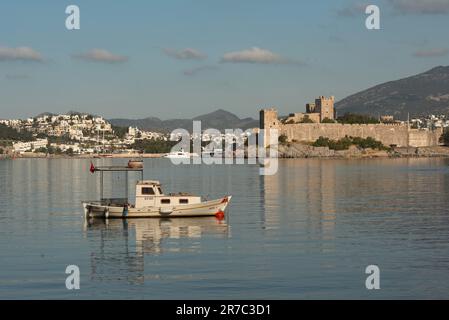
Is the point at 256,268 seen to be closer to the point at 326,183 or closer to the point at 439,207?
the point at 439,207

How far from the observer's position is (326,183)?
1981 inches

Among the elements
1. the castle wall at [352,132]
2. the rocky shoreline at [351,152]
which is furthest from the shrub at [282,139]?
the rocky shoreline at [351,152]

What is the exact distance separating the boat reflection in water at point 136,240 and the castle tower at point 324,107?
10854 centimetres

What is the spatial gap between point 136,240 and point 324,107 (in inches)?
4510

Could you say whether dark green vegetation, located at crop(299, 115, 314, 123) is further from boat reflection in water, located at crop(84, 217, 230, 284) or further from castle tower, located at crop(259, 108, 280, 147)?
boat reflection in water, located at crop(84, 217, 230, 284)

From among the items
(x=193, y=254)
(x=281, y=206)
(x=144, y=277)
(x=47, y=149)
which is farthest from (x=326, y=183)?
(x=47, y=149)

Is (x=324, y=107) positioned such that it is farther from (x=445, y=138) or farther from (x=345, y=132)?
(x=445, y=138)

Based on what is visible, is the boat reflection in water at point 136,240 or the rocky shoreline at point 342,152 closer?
the boat reflection in water at point 136,240

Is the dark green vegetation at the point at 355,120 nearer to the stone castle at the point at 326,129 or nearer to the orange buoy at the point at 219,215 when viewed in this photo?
the stone castle at the point at 326,129

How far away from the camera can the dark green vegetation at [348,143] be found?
A: 131 metres

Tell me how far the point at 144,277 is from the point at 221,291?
2104 mm

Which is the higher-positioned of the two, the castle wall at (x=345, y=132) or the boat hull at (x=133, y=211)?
the castle wall at (x=345, y=132)
